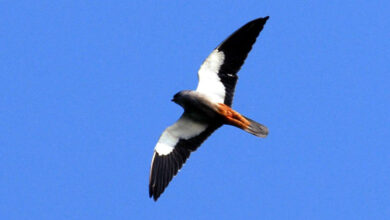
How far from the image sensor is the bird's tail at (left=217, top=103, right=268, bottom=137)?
15.6m

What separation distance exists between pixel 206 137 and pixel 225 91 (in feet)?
3.22

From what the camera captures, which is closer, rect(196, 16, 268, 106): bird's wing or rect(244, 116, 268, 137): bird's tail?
rect(244, 116, 268, 137): bird's tail

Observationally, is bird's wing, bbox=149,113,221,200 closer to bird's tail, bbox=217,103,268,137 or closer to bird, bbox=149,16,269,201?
bird, bbox=149,16,269,201

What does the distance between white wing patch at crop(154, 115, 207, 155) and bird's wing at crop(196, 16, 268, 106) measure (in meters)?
0.67

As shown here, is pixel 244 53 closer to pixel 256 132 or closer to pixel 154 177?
pixel 256 132

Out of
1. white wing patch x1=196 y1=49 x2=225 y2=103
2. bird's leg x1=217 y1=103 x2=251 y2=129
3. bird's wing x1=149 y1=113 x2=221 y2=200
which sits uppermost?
white wing patch x1=196 y1=49 x2=225 y2=103

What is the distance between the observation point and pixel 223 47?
1585 centimetres

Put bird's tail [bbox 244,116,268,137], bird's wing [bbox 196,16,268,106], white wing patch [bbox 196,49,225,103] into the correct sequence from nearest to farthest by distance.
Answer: bird's tail [bbox 244,116,268,137]
bird's wing [bbox 196,16,268,106]
white wing patch [bbox 196,49,225,103]

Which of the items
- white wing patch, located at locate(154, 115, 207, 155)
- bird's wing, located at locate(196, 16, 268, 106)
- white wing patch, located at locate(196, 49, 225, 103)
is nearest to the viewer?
bird's wing, located at locate(196, 16, 268, 106)

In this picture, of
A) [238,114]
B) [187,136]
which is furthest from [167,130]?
[238,114]

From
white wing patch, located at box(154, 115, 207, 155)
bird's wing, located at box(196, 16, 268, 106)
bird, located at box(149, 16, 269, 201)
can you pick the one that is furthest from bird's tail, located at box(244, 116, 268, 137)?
white wing patch, located at box(154, 115, 207, 155)

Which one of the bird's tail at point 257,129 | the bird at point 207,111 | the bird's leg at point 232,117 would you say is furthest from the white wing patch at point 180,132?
the bird's tail at point 257,129

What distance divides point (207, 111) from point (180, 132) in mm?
774

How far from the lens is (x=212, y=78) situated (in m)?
16.0
